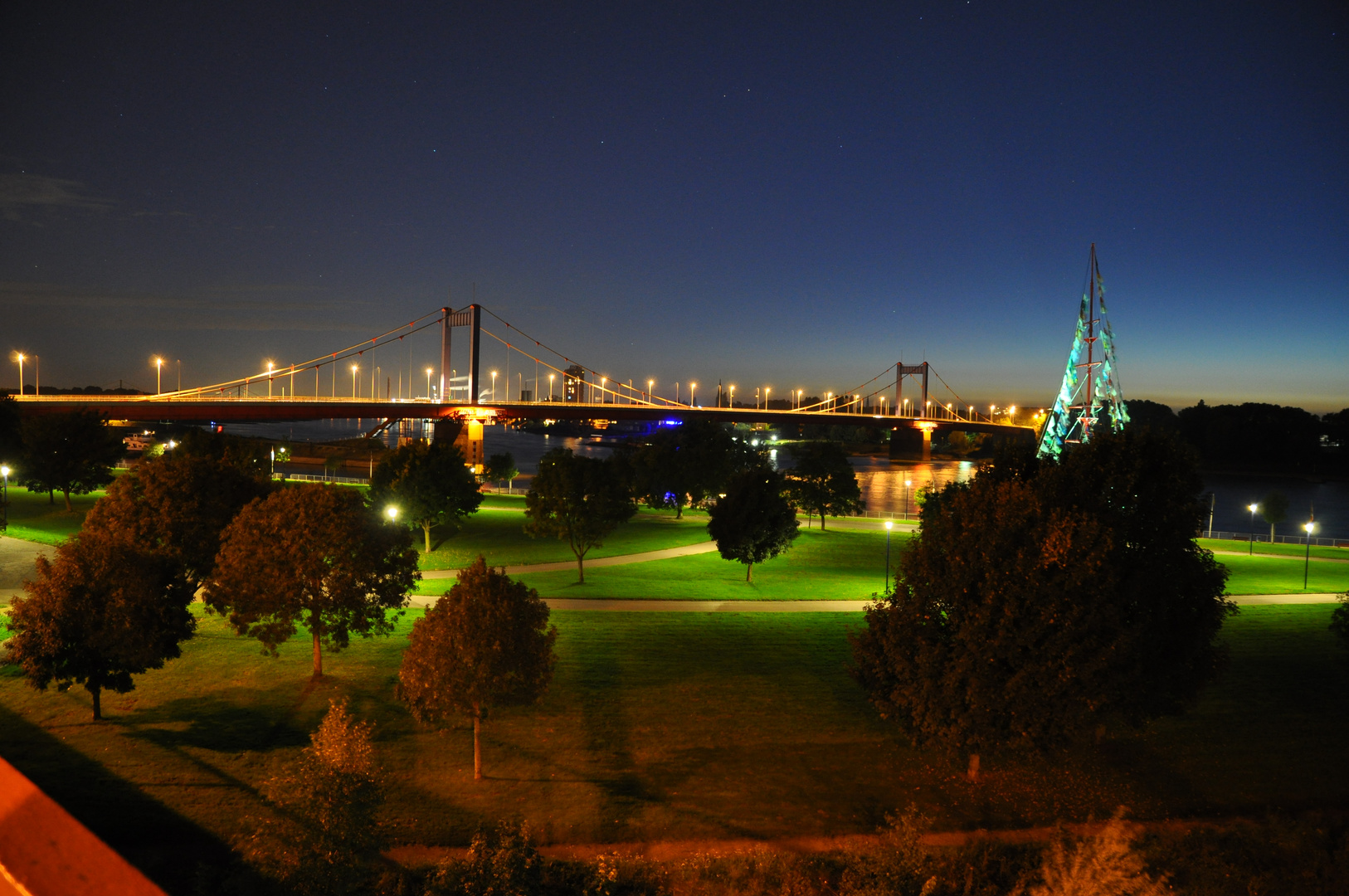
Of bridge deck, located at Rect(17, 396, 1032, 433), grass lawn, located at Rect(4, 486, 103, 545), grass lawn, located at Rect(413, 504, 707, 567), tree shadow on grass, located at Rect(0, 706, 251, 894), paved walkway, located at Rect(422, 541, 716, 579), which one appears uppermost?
bridge deck, located at Rect(17, 396, 1032, 433)

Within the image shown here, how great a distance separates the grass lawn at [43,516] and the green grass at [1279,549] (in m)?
50.1

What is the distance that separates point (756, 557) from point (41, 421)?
117 ft

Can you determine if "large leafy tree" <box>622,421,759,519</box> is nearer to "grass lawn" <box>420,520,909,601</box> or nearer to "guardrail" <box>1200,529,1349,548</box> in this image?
"grass lawn" <box>420,520,909,601</box>

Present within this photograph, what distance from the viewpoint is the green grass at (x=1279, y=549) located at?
39312 mm

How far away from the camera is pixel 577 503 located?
1097 inches

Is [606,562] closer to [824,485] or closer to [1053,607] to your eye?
[824,485]

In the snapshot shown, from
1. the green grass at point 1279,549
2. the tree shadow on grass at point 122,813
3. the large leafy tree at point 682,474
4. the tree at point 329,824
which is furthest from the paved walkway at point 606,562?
the green grass at point 1279,549

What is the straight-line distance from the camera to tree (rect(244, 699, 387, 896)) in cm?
834

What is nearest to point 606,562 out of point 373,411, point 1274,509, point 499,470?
point 499,470

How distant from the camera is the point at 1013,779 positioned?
44.6 ft

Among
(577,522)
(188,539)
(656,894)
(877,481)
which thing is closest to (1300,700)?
(656,894)

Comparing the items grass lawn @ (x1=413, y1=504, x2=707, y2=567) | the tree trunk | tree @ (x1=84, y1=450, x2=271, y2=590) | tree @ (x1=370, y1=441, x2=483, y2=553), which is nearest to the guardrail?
grass lawn @ (x1=413, y1=504, x2=707, y2=567)

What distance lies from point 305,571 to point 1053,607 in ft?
45.6

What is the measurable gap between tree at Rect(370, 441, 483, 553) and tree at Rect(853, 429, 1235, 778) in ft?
72.8
